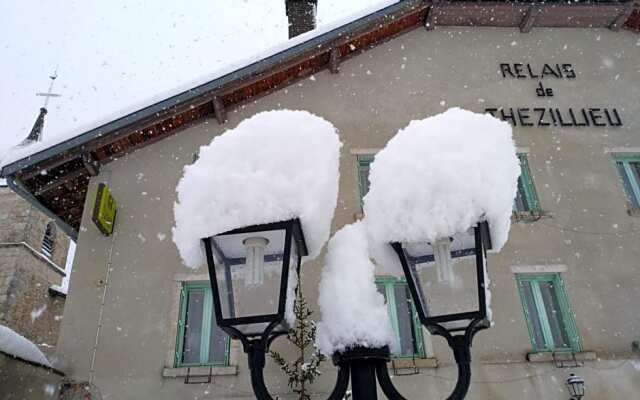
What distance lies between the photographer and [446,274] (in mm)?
2402

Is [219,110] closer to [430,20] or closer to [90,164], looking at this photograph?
[90,164]

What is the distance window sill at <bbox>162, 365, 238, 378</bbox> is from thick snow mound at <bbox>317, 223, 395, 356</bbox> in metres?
5.08

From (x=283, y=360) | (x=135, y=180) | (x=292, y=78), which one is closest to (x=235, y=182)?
(x=283, y=360)

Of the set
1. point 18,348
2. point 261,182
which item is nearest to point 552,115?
point 261,182

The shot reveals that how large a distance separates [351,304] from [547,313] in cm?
651

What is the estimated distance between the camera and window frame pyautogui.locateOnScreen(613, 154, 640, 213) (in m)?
8.73

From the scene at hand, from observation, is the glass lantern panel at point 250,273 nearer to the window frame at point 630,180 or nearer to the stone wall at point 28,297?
the window frame at point 630,180

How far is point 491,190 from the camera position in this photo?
237cm

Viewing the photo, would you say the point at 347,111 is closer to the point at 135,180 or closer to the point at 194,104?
the point at 194,104

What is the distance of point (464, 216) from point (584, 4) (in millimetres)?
10222

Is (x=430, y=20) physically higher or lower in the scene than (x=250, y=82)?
higher

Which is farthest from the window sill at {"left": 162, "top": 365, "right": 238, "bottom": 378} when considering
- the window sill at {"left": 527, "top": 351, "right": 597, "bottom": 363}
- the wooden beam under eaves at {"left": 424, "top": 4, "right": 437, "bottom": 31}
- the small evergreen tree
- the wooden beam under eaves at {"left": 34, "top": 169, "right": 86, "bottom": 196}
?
the wooden beam under eaves at {"left": 424, "top": 4, "right": 437, "bottom": 31}

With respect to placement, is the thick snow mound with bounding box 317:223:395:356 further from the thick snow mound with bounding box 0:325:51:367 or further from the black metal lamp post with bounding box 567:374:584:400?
the black metal lamp post with bounding box 567:374:584:400

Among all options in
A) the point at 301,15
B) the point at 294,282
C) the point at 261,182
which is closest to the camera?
the point at 261,182
